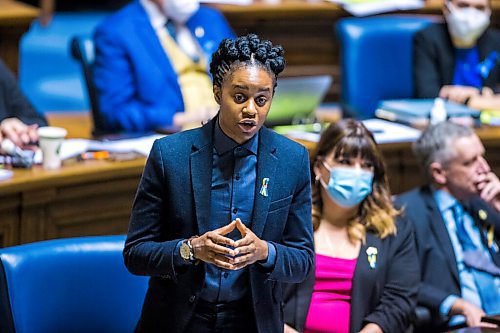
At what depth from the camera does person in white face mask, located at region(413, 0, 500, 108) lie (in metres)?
5.09

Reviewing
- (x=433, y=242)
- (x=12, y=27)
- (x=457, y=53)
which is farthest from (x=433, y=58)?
(x=12, y=27)

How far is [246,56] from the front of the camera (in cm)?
220

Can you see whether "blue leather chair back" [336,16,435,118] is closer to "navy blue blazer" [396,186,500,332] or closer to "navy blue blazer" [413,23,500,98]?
"navy blue blazer" [413,23,500,98]

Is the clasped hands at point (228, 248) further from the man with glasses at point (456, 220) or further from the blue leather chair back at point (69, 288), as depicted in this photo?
the man with glasses at point (456, 220)

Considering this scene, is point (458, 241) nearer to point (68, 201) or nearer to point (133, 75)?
point (68, 201)

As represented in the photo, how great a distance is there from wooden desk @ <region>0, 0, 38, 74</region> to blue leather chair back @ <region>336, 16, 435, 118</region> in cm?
150

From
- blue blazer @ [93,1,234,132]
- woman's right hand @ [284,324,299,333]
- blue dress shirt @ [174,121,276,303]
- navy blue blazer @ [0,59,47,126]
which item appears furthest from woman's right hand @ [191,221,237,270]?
blue blazer @ [93,1,234,132]

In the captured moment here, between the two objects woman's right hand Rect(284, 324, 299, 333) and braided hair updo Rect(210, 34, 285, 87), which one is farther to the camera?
woman's right hand Rect(284, 324, 299, 333)

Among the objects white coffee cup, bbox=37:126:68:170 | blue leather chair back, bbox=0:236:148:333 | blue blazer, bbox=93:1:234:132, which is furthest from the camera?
blue blazer, bbox=93:1:234:132

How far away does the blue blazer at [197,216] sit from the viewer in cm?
228

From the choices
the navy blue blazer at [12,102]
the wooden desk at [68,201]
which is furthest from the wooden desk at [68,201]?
the navy blue blazer at [12,102]

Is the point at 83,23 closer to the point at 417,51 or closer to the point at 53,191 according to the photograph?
the point at 417,51

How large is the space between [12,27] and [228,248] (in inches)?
139

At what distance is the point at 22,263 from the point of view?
2.61 meters
